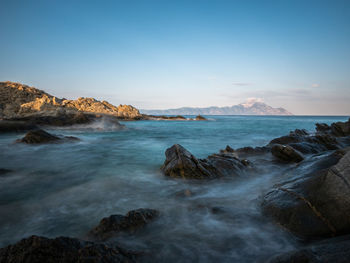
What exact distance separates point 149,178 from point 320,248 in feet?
14.7

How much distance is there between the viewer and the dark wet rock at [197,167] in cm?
560

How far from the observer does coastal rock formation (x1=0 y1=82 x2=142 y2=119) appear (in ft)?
76.9

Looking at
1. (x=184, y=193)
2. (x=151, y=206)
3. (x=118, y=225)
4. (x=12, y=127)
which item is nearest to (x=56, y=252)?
(x=118, y=225)

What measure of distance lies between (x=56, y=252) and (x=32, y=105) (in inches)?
1150

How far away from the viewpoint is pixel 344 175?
2.69m

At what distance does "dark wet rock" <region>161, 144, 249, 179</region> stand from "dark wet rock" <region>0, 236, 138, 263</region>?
374 centimetres

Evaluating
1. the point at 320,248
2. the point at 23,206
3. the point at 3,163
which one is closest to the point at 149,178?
the point at 23,206

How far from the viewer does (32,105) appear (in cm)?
2494

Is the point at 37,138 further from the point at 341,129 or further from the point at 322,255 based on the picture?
the point at 341,129

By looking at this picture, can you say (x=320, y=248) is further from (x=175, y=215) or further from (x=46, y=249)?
(x=46, y=249)

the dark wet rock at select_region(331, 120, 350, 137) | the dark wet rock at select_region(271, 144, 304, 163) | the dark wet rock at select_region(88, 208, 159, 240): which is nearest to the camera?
the dark wet rock at select_region(88, 208, 159, 240)

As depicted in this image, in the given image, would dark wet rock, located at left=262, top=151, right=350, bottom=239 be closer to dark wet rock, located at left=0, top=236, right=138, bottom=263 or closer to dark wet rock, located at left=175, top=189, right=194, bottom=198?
dark wet rock, located at left=175, top=189, right=194, bottom=198

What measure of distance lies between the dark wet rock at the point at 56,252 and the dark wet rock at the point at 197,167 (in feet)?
12.3

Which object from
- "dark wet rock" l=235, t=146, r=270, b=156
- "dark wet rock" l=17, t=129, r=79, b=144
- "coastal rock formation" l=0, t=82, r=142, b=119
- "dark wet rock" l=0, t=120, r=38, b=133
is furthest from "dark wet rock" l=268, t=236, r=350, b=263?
"coastal rock formation" l=0, t=82, r=142, b=119
